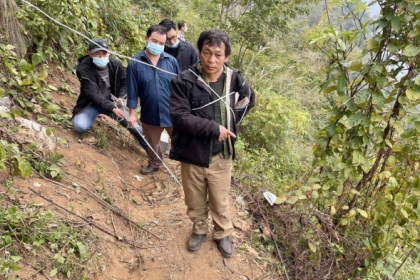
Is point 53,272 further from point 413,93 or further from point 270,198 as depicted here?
point 413,93

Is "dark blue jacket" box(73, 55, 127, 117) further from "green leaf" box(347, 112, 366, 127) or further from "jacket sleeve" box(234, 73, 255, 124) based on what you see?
"green leaf" box(347, 112, 366, 127)

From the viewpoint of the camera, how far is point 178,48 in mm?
4242

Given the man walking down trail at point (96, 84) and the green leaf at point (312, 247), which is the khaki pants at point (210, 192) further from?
the man walking down trail at point (96, 84)

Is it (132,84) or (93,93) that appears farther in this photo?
(93,93)

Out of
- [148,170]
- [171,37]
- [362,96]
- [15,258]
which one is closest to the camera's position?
[15,258]

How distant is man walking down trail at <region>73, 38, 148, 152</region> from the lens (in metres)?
3.66

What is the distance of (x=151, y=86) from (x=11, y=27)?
71.3 inches

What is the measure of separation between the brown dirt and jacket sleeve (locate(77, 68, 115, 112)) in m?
0.45

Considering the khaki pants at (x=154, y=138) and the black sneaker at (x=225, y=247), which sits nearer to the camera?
the black sneaker at (x=225, y=247)

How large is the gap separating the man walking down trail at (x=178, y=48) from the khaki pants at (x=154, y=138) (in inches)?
38.8

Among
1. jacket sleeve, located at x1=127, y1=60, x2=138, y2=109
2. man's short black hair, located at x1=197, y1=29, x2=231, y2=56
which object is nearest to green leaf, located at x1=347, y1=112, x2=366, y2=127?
man's short black hair, located at x1=197, y1=29, x2=231, y2=56

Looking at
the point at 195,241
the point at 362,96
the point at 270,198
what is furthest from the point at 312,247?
the point at 362,96

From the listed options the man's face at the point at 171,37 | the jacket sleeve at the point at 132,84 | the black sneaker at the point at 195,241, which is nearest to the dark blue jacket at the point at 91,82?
the jacket sleeve at the point at 132,84

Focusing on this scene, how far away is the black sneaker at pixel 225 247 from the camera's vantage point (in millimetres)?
2688
